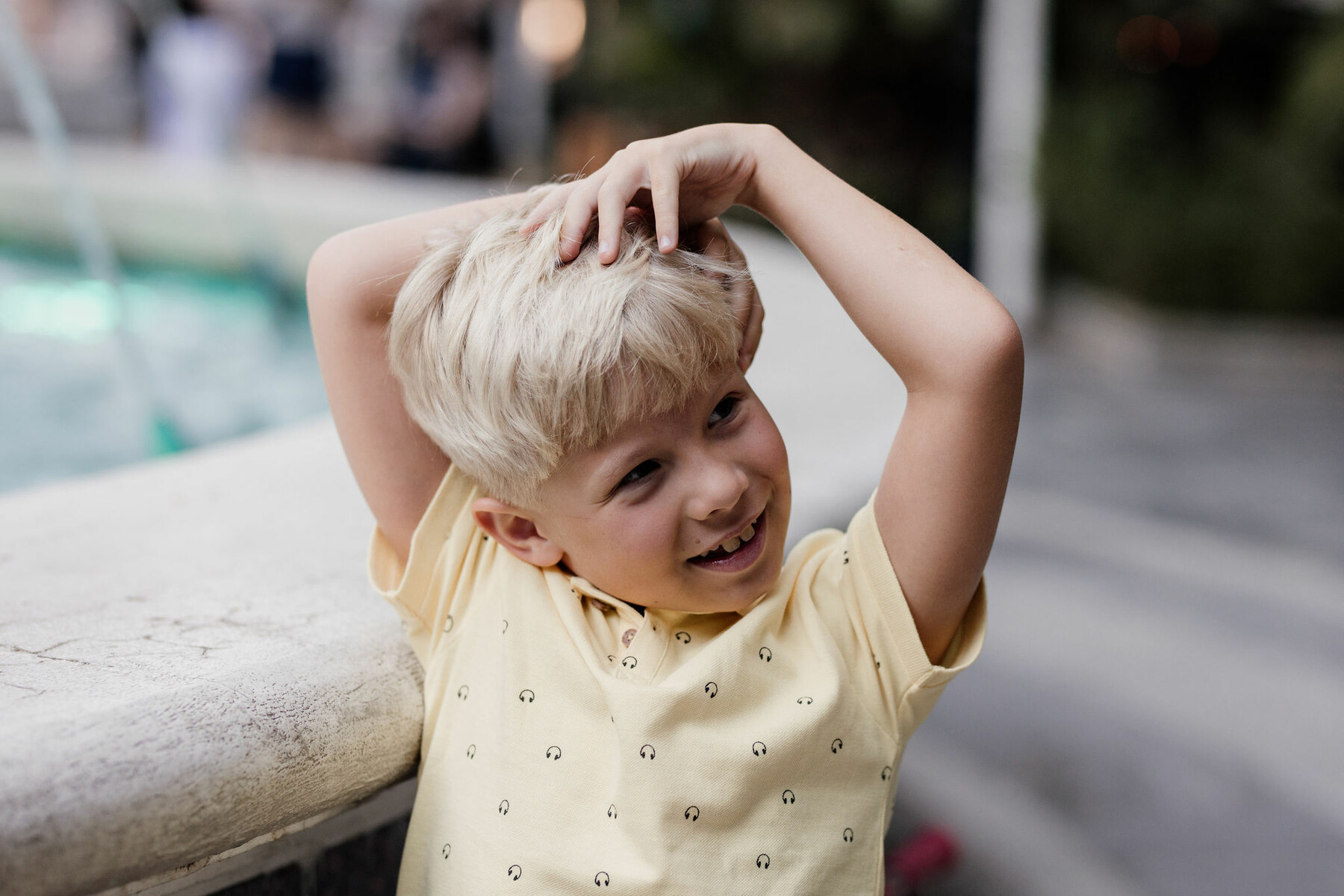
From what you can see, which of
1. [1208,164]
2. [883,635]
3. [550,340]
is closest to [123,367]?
[550,340]

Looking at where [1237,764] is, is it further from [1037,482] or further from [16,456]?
[16,456]

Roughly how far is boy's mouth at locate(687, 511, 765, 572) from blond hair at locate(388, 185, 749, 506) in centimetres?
14

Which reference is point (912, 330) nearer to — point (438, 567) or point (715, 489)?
point (715, 489)

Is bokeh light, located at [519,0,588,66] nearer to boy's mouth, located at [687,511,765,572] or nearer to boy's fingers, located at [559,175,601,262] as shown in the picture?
boy's fingers, located at [559,175,601,262]

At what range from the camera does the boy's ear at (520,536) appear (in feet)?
3.30

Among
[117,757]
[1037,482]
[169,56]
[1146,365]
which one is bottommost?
[1146,365]

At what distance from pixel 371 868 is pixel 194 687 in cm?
35

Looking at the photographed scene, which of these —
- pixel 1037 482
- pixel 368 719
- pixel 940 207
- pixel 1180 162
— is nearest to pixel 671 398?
pixel 368 719

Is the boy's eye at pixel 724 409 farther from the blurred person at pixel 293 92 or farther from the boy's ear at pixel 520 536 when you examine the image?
the blurred person at pixel 293 92

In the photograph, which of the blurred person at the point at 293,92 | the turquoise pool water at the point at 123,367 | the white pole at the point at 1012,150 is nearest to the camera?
the turquoise pool water at the point at 123,367

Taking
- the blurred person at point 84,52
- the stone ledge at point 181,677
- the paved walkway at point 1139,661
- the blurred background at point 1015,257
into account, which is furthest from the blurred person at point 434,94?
the stone ledge at point 181,677

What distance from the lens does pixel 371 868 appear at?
1142mm

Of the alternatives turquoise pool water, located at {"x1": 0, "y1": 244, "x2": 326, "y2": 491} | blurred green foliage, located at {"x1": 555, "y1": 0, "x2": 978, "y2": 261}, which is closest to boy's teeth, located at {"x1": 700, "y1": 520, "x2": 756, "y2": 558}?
turquoise pool water, located at {"x1": 0, "y1": 244, "x2": 326, "y2": 491}

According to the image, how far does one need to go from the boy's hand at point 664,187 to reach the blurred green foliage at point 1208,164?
4.32m
